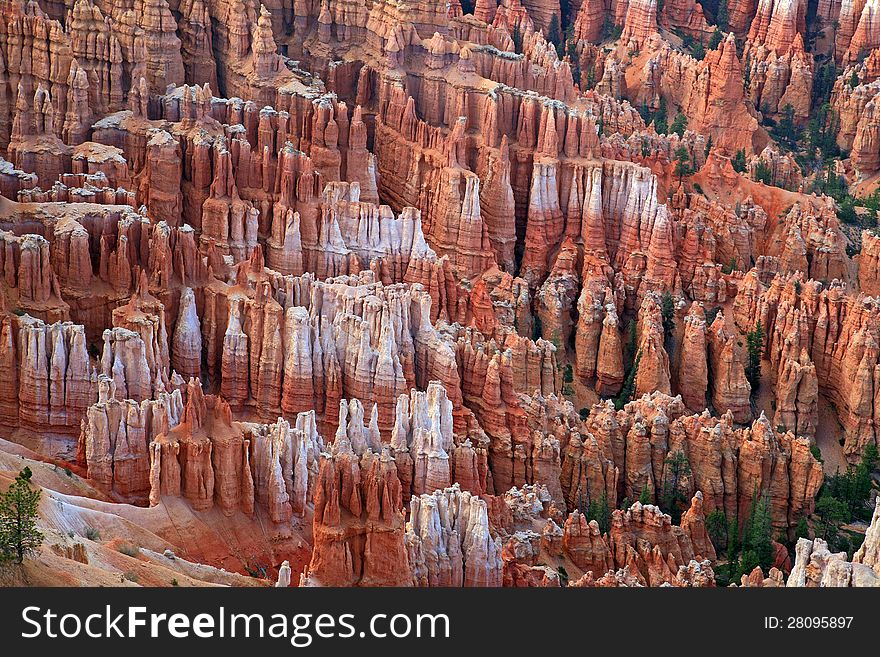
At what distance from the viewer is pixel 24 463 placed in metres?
44.4

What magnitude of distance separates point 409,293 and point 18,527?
78.0 ft

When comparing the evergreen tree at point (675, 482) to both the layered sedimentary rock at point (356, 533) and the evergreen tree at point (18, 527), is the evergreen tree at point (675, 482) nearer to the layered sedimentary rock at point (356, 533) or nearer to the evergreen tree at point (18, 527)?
the layered sedimentary rock at point (356, 533)

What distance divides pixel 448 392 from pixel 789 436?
36.2 feet

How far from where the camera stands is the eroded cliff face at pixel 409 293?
155ft

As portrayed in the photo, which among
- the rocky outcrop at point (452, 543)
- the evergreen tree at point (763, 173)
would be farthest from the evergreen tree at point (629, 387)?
the rocky outcrop at point (452, 543)

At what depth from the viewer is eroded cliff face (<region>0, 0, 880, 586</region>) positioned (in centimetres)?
4725

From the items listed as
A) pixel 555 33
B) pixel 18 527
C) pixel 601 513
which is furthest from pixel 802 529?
pixel 555 33

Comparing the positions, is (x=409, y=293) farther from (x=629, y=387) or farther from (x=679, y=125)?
(x=679, y=125)

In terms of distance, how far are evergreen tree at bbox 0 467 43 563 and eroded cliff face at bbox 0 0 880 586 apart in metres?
6.84

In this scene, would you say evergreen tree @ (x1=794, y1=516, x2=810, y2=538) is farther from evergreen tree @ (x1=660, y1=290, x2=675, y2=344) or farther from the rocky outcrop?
the rocky outcrop

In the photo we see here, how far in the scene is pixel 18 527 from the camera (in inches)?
1331

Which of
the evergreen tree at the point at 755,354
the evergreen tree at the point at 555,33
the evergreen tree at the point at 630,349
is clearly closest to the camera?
the evergreen tree at the point at 755,354

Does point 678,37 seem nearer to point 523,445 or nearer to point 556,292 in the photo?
point 556,292

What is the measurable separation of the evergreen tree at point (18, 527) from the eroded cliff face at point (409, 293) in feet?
22.5
